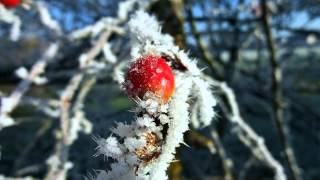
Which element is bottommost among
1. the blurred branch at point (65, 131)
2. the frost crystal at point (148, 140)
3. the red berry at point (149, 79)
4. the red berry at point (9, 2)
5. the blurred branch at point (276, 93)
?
the frost crystal at point (148, 140)

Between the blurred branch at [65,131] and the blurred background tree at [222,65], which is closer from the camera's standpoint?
the blurred branch at [65,131]

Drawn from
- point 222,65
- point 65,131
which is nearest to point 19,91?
point 65,131

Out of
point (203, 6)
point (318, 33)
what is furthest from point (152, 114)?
point (203, 6)

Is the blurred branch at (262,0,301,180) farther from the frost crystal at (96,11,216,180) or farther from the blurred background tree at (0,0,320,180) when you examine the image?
the frost crystal at (96,11,216,180)

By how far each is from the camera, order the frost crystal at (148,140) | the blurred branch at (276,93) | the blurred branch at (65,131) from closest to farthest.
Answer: the frost crystal at (148,140)
the blurred branch at (65,131)
the blurred branch at (276,93)

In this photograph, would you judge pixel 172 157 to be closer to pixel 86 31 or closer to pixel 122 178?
pixel 122 178

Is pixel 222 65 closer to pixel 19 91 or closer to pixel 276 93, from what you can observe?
pixel 276 93

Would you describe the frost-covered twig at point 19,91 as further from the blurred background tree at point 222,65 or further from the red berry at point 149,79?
the red berry at point 149,79

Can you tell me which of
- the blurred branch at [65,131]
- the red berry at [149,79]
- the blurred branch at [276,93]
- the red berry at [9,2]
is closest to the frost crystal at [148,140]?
the red berry at [149,79]

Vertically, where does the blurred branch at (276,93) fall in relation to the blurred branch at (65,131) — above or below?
above

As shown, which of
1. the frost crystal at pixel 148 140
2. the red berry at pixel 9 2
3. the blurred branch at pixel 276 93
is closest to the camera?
the frost crystal at pixel 148 140
